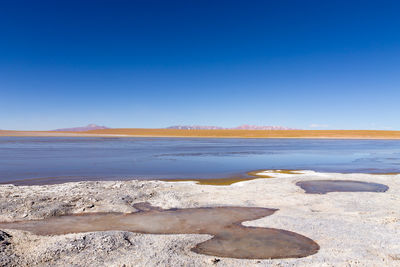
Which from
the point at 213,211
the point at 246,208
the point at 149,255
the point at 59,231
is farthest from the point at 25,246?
the point at 246,208

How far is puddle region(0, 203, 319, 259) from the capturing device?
618 cm

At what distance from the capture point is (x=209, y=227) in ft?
24.9

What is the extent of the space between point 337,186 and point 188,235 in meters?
8.78

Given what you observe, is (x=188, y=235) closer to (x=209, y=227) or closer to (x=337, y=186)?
(x=209, y=227)

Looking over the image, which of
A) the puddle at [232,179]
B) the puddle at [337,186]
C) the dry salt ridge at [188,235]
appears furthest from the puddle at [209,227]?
the puddle at [232,179]

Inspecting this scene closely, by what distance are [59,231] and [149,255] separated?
109 inches

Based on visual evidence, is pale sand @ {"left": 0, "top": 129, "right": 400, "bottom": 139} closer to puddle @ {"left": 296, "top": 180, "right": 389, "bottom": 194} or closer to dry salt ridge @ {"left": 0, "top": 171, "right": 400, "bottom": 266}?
puddle @ {"left": 296, "top": 180, "right": 389, "bottom": 194}

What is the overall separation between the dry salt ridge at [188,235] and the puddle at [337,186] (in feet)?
1.40

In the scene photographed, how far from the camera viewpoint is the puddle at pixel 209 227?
6180 millimetres

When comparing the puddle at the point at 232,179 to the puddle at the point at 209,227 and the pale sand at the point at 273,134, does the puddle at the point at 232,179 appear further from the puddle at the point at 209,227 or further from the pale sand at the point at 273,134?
the pale sand at the point at 273,134

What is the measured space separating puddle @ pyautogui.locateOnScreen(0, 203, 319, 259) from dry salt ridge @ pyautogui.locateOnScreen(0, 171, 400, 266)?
0.95 ft

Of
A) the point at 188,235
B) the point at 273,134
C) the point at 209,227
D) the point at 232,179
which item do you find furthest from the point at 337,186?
the point at 273,134

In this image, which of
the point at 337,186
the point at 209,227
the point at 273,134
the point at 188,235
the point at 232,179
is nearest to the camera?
the point at 188,235

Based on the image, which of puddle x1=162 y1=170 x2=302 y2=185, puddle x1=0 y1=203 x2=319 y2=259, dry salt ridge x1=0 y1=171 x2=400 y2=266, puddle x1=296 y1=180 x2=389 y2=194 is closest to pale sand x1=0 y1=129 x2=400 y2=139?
puddle x1=162 y1=170 x2=302 y2=185
